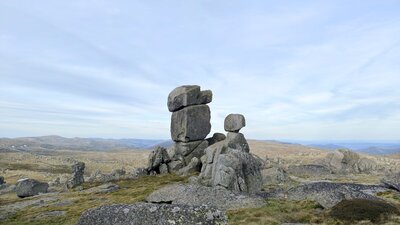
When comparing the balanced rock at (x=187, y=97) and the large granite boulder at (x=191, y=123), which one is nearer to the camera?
the large granite boulder at (x=191, y=123)

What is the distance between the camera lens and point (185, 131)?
71.3m

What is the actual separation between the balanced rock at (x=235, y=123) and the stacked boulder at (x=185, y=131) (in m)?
6.88

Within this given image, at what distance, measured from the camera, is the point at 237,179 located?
141 feet

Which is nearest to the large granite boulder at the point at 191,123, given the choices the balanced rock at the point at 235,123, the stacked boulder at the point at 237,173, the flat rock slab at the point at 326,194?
the balanced rock at the point at 235,123

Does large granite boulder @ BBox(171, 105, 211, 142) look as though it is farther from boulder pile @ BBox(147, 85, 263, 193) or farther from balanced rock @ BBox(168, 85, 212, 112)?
balanced rock @ BBox(168, 85, 212, 112)

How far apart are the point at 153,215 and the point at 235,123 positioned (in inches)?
1804

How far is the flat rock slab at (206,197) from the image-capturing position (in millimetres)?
34562

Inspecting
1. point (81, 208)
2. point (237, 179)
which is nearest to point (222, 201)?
point (237, 179)

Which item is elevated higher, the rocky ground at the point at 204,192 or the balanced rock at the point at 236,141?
the balanced rock at the point at 236,141

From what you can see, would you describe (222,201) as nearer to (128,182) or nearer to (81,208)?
(81,208)

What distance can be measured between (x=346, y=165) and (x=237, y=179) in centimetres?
5908

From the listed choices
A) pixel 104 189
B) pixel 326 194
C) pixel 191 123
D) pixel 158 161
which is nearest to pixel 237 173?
pixel 326 194

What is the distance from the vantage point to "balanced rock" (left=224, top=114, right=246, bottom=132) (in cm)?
6738

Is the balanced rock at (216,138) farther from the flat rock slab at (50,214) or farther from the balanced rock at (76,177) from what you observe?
the flat rock slab at (50,214)
